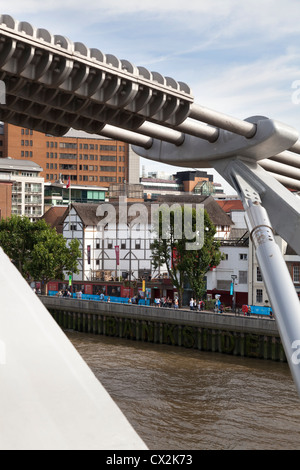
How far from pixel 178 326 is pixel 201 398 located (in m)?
17.1

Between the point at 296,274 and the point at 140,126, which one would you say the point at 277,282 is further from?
the point at 296,274

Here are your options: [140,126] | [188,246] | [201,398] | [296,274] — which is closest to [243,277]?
[296,274]

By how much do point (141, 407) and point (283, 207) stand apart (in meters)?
9.58

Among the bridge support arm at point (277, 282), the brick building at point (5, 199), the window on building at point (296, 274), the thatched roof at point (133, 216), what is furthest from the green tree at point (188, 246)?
the brick building at point (5, 199)

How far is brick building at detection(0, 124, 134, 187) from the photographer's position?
412 feet

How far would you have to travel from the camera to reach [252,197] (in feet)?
66.0

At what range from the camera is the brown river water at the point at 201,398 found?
2069 cm

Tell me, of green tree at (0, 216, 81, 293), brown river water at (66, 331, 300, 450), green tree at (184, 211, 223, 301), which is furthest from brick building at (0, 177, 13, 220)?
brown river water at (66, 331, 300, 450)

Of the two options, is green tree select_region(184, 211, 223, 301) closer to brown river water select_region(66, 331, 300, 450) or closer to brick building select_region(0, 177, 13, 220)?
brown river water select_region(66, 331, 300, 450)

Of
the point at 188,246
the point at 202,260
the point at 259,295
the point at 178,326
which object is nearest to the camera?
the point at 178,326

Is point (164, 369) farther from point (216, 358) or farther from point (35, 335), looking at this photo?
point (35, 335)

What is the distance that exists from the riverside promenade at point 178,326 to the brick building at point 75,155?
253 feet

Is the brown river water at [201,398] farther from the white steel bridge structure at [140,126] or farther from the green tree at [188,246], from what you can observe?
the green tree at [188,246]

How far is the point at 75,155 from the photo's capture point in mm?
129250
